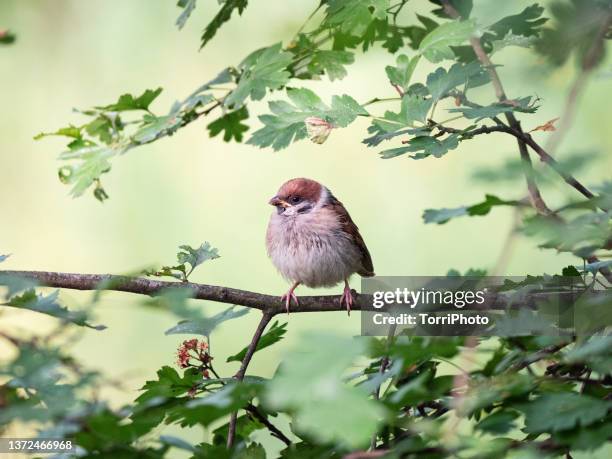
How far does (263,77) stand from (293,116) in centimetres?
13

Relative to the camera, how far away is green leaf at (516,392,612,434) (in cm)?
74

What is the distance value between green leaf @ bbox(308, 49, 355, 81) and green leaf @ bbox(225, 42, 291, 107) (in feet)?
0.40


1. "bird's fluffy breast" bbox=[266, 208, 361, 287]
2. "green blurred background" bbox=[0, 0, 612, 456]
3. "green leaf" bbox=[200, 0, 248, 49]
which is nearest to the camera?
"green leaf" bbox=[200, 0, 248, 49]

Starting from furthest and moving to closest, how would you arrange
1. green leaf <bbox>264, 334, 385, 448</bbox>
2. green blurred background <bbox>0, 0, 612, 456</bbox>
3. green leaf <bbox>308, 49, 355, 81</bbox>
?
1. green blurred background <bbox>0, 0, 612, 456</bbox>
2. green leaf <bbox>308, 49, 355, 81</bbox>
3. green leaf <bbox>264, 334, 385, 448</bbox>

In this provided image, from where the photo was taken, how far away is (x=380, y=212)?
3.72 metres

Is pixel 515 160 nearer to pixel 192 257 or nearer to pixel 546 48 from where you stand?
pixel 546 48

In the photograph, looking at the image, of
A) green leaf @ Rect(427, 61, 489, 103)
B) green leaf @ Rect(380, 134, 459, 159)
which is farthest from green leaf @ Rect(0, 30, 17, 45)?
green leaf @ Rect(427, 61, 489, 103)

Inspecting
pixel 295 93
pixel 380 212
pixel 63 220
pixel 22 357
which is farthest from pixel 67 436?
pixel 63 220

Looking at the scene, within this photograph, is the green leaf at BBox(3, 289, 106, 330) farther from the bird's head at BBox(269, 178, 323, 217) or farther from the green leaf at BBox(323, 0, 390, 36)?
the bird's head at BBox(269, 178, 323, 217)

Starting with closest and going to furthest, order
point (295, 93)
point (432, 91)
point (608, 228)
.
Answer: point (608, 228) < point (432, 91) < point (295, 93)

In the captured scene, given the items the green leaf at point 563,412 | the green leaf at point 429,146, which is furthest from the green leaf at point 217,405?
the green leaf at point 429,146

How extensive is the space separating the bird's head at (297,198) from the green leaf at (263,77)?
939 millimetres

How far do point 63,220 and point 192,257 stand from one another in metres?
2.66

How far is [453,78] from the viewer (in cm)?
131
